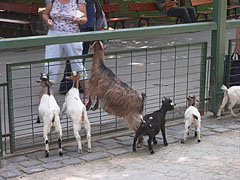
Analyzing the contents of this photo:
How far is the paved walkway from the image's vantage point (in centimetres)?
507

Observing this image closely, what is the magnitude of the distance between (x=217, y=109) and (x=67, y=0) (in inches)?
109

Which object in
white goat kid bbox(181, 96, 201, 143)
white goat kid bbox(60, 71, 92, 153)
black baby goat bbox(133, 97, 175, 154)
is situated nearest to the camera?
white goat kid bbox(60, 71, 92, 153)

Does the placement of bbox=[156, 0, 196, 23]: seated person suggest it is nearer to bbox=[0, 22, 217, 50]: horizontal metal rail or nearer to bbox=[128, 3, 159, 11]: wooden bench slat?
bbox=[128, 3, 159, 11]: wooden bench slat

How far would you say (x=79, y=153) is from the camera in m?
5.66

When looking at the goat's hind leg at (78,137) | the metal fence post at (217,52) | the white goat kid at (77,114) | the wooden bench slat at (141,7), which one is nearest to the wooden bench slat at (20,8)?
the wooden bench slat at (141,7)

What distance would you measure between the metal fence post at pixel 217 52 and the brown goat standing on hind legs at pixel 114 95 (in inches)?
69.1

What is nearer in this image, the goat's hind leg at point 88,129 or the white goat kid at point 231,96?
the goat's hind leg at point 88,129

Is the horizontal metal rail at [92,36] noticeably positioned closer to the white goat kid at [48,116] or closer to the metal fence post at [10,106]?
the metal fence post at [10,106]

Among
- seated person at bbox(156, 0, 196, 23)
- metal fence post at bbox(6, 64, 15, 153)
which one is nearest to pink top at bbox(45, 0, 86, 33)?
metal fence post at bbox(6, 64, 15, 153)

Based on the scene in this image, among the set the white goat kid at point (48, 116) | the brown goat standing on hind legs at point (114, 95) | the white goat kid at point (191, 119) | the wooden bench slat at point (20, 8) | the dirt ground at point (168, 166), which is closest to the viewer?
the dirt ground at point (168, 166)

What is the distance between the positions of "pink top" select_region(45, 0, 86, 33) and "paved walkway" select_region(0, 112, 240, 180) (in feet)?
6.70

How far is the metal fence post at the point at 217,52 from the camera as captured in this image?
698 centimetres

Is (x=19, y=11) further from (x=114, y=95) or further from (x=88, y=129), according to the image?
(x=88, y=129)

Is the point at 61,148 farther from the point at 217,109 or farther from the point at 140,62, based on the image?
the point at 140,62
